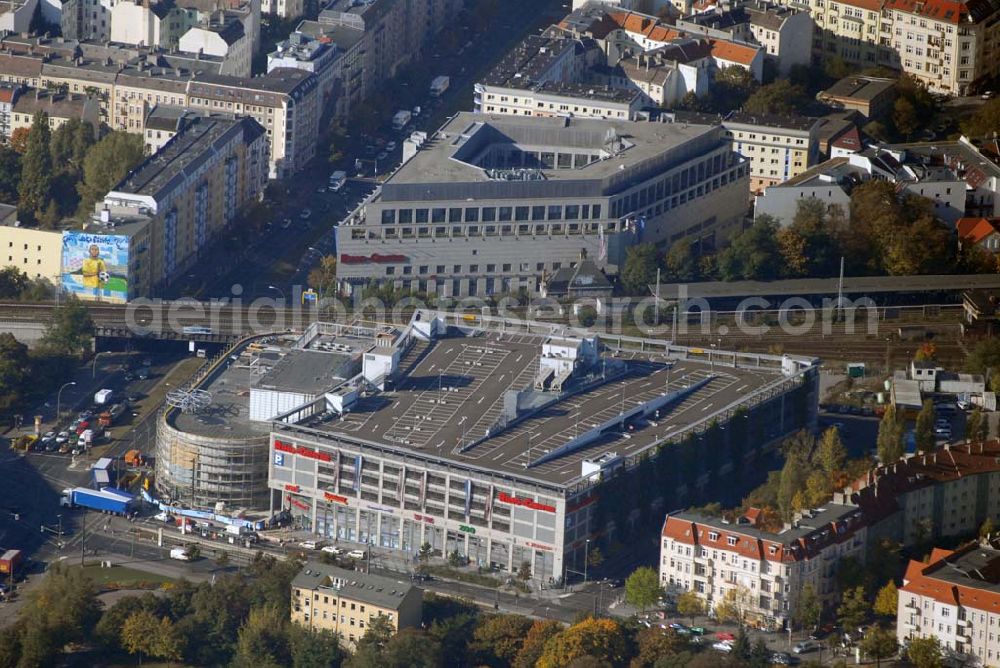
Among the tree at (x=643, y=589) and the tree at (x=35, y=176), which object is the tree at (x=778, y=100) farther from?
the tree at (x=643, y=589)

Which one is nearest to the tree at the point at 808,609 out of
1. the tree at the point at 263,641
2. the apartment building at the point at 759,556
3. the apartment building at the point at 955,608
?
the apartment building at the point at 759,556

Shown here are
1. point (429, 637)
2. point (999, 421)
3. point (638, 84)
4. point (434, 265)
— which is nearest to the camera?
point (429, 637)

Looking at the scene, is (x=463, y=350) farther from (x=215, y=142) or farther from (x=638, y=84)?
(x=638, y=84)

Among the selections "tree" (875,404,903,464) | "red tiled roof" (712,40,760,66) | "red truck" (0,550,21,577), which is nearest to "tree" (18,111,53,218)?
"red truck" (0,550,21,577)

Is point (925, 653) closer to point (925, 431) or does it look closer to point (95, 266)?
point (925, 431)

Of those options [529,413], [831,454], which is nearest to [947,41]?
[831,454]

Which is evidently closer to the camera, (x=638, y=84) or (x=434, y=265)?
(x=434, y=265)

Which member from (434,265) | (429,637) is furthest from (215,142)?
(429,637)
